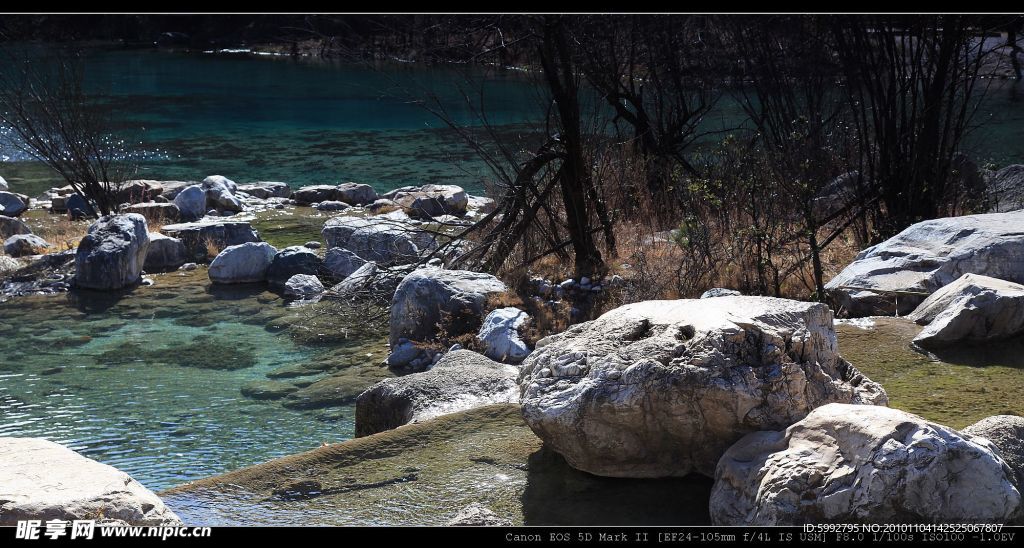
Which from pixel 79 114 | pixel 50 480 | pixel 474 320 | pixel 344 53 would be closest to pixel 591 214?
pixel 474 320

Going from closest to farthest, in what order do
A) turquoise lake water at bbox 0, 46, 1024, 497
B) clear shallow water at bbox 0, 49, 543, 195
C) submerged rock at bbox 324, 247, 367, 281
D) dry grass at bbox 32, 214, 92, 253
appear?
turquoise lake water at bbox 0, 46, 1024, 497 < submerged rock at bbox 324, 247, 367, 281 < dry grass at bbox 32, 214, 92, 253 < clear shallow water at bbox 0, 49, 543, 195

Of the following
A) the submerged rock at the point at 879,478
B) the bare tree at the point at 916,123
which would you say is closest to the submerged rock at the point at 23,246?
the bare tree at the point at 916,123

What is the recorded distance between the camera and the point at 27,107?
1344 cm

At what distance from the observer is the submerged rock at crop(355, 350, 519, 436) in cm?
491

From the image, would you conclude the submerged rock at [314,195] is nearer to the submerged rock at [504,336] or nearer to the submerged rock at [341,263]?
the submerged rock at [341,263]

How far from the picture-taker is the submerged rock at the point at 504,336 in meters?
6.83

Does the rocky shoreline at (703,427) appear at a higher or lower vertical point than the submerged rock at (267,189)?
higher

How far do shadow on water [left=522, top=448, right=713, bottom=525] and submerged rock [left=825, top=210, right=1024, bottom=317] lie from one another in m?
2.67

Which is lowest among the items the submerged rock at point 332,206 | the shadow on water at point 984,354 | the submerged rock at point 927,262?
the submerged rock at point 332,206

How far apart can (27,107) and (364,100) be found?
13.3 meters

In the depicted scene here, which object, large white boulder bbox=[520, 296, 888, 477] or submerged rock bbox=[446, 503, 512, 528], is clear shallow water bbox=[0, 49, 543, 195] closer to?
large white boulder bbox=[520, 296, 888, 477]

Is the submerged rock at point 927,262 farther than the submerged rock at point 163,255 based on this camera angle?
No

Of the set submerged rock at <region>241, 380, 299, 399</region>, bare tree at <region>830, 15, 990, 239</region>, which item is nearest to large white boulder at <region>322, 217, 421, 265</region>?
submerged rock at <region>241, 380, 299, 399</region>

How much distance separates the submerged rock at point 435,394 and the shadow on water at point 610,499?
1056mm
